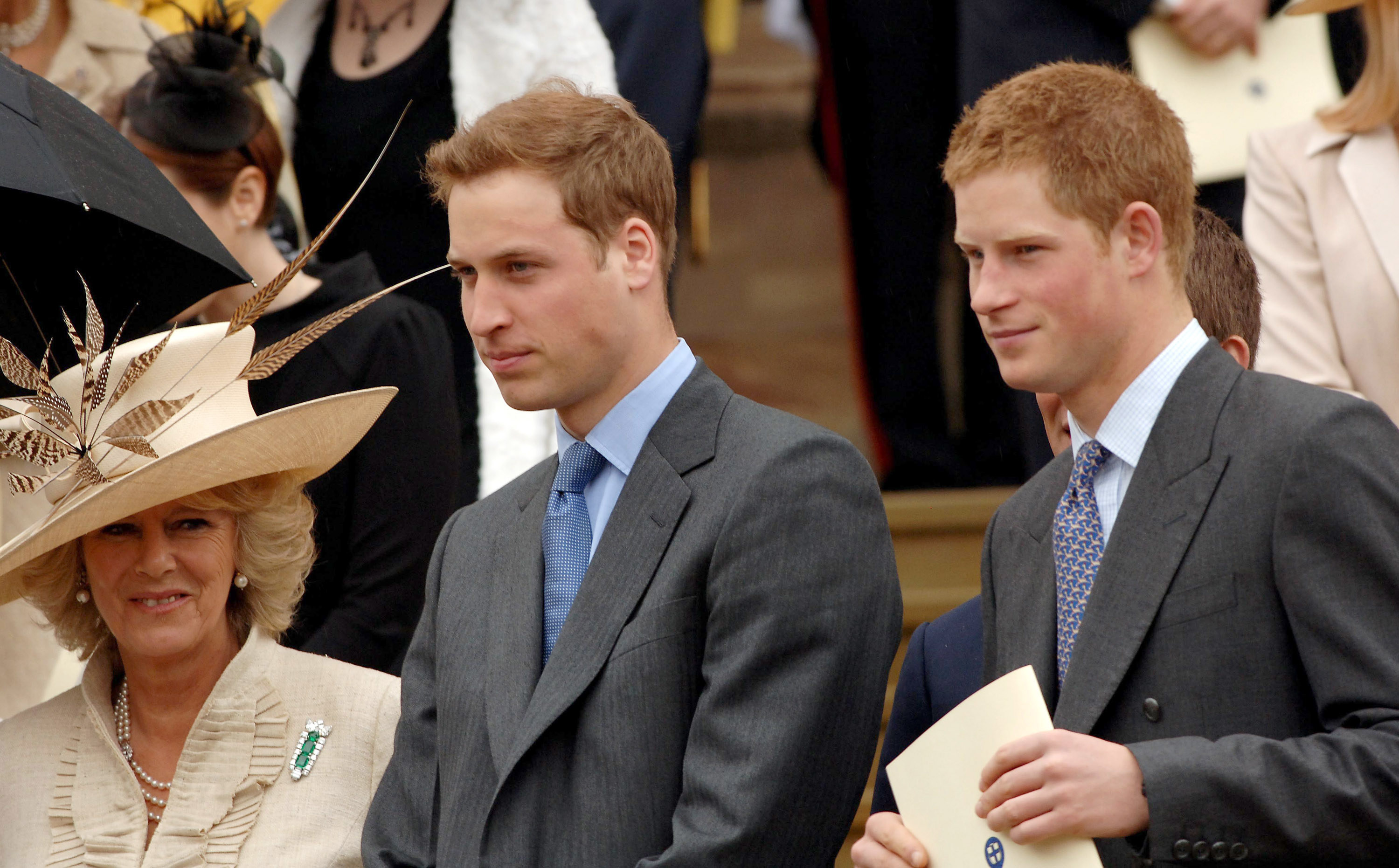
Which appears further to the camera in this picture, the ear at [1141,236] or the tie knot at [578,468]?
the tie knot at [578,468]

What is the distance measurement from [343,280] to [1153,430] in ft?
6.92

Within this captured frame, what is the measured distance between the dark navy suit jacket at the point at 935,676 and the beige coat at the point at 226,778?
2.82ft

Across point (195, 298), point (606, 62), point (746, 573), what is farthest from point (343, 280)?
point (746, 573)

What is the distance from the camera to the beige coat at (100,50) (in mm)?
4418

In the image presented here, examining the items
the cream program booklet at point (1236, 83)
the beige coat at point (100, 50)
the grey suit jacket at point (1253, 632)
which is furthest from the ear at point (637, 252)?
the beige coat at point (100, 50)

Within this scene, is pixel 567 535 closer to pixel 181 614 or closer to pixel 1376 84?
pixel 181 614

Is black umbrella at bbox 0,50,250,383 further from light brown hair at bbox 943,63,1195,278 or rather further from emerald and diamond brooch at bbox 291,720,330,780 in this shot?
light brown hair at bbox 943,63,1195,278

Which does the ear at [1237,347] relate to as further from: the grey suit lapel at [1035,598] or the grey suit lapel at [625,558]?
the grey suit lapel at [625,558]

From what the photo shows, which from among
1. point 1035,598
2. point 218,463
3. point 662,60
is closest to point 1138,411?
point 1035,598

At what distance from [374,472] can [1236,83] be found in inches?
85.9

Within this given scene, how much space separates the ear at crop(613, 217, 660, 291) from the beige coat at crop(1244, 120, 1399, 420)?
146 centimetres

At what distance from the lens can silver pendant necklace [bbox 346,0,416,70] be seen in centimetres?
434

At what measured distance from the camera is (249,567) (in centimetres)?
304

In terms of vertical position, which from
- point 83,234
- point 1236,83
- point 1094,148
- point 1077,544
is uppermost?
point 83,234
